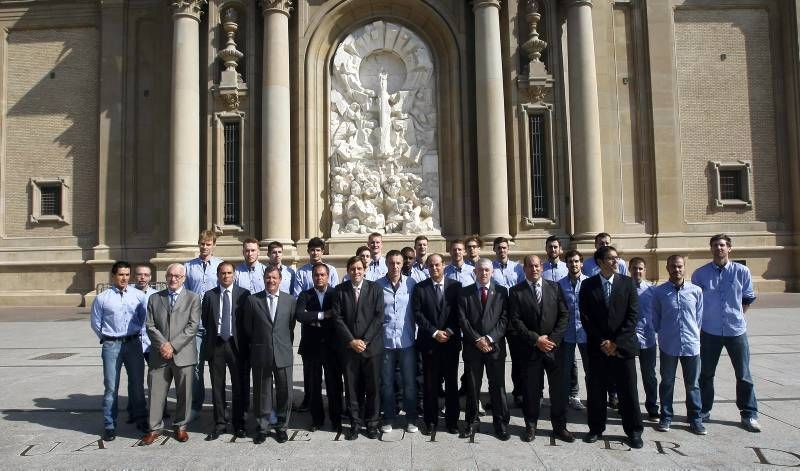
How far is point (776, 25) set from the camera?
1859 cm

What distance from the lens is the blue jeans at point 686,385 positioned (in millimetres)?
5973

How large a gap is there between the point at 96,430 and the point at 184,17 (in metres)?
14.5

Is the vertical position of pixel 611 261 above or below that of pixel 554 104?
below

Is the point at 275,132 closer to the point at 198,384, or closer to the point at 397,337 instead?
the point at 198,384

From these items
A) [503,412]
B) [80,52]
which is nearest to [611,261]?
[503,412]

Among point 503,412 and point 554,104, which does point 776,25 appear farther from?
point 503,412

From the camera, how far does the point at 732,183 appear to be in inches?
722

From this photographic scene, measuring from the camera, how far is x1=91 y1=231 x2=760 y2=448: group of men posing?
5.95 m

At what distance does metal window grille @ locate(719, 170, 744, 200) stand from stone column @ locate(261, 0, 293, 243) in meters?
13.6

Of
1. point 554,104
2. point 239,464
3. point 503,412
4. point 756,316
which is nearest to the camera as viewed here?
point 239,464

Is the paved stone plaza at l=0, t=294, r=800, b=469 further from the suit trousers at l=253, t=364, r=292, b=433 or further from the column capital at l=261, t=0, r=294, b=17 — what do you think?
the column capital at l=261, t=0, r=294, b=17

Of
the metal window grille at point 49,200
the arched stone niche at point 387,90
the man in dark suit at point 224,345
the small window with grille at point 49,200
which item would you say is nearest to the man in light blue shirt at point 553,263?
the man in dark suit at point 224,345

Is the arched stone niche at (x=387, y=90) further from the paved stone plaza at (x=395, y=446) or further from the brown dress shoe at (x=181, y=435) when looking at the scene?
the brown dress shoe at (x=181, y=435)

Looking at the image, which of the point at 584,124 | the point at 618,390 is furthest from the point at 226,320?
the point at 584,124
